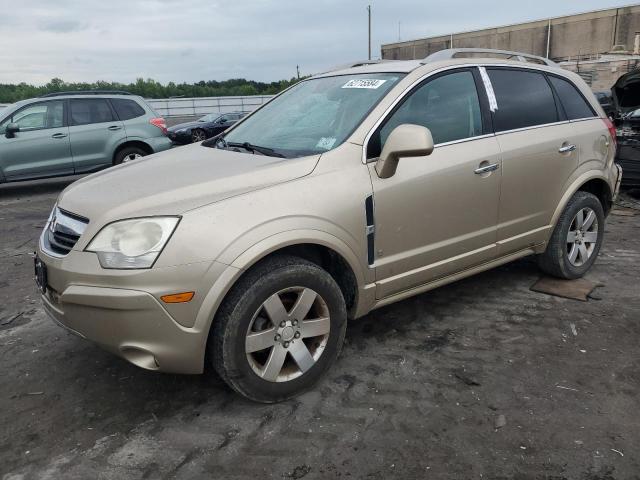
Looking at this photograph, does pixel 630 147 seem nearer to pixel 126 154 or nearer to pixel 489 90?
pixel 489 90

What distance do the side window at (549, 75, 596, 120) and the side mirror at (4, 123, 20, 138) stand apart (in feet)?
27.0

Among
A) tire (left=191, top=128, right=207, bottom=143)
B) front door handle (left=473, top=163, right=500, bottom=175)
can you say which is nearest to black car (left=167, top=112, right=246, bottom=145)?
tire (left=191, top=128, right=207, bottom=143)

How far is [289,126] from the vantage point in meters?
3.48

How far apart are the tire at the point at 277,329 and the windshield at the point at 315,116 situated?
2.55 feet

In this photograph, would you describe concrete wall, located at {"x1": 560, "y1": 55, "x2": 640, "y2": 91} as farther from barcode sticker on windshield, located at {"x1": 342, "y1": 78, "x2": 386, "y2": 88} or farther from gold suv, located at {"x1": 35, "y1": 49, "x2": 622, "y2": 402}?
barcode sticker on windshield, located at {"x1": 342, "y1": 78, "x2": 386, "y2": 88}

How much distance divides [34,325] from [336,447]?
101 inches

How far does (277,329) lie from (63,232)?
117 centimetres

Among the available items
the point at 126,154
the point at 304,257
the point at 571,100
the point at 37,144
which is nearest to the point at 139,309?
the point at 304,257

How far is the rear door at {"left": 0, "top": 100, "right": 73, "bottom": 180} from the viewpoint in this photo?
8930 mm

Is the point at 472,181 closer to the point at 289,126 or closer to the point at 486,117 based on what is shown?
the point at 486,117

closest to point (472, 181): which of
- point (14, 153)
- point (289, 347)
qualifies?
point (289, 347)

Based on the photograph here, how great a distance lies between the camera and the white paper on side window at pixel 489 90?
3.67 meters

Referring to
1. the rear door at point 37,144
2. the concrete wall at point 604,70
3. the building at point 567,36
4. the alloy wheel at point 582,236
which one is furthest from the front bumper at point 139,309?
the building at point 567,36

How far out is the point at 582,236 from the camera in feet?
14.5
